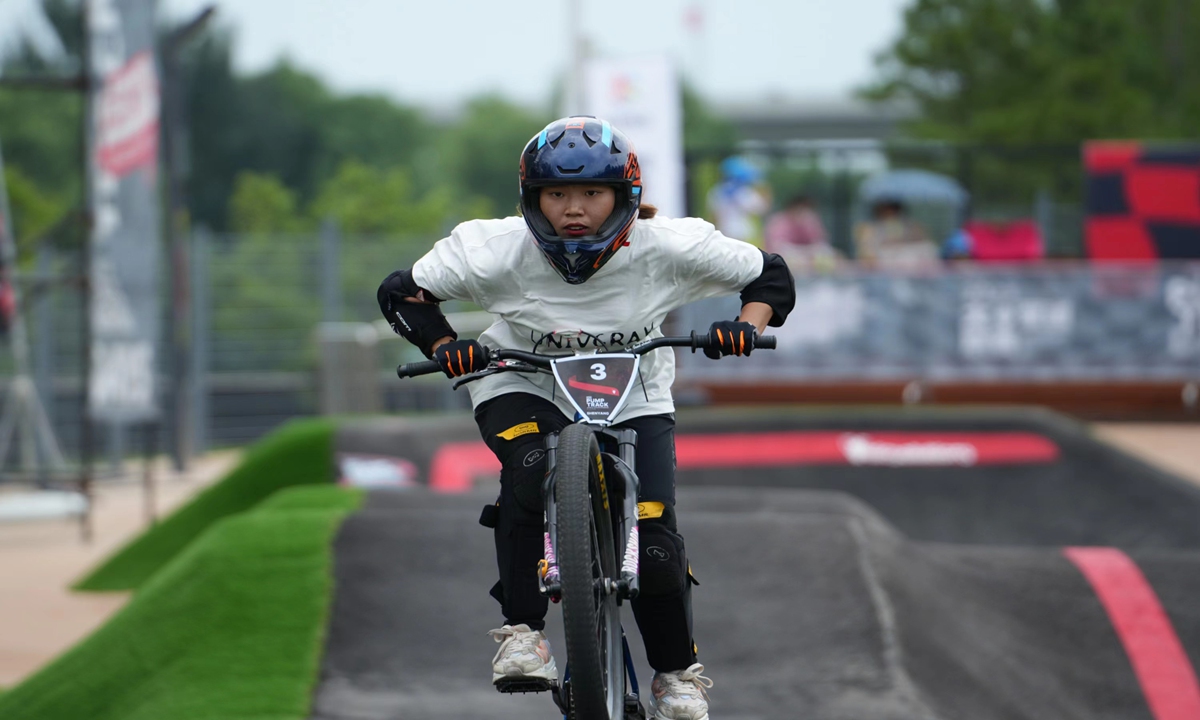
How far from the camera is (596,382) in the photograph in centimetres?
455

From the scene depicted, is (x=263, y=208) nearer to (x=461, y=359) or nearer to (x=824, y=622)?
(x=824, y=622)

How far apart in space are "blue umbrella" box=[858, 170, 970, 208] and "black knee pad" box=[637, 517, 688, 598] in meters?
15.0

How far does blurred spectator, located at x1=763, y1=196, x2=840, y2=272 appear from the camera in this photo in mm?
15577

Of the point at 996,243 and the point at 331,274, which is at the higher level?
the point at 996,243

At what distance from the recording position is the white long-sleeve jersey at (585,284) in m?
4.75

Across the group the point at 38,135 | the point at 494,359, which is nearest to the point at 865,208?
the point at 494,359

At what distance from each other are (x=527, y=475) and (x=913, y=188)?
16.0 meters

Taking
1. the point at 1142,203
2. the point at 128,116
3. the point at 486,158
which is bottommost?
the point at 1142,203

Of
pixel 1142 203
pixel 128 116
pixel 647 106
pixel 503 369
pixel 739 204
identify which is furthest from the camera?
pixel 1142 203

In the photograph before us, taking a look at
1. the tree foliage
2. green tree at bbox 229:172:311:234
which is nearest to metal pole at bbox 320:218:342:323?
the tree foliage

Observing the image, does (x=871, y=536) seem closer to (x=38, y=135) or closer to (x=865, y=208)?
(x=865, y=208)

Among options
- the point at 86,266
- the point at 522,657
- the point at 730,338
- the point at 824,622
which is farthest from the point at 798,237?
the point at 522,657

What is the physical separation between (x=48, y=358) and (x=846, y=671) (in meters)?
13.6

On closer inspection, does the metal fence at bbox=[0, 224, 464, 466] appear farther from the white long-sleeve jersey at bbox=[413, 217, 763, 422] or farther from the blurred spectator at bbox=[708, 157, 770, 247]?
the white long-sleeve jersey at bbox=[413, 217, 763, 422]
